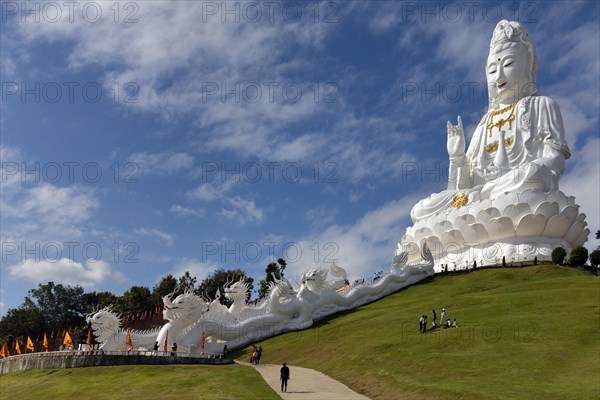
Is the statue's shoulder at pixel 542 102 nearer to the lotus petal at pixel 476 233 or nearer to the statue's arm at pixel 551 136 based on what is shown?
the statue's arm at pixel 551 136

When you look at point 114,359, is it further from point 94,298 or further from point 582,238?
point 94,298

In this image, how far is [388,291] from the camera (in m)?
34.4

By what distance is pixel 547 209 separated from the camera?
38812 millimetres

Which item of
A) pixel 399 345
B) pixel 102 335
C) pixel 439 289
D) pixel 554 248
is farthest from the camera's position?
pixel 554 248

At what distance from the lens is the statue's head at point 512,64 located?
153 ft

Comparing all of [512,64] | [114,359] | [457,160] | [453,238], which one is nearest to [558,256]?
[453,238]

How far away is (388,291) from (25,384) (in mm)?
19447

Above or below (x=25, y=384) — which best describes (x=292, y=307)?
above

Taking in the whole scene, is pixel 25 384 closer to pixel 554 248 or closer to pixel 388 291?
pixel 388 291

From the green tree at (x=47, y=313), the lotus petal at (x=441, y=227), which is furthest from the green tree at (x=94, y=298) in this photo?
the lotus petal at (x=441, y=227)

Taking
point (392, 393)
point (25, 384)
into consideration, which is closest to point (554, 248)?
point (392, 393)

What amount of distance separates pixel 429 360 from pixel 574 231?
85.5 ft

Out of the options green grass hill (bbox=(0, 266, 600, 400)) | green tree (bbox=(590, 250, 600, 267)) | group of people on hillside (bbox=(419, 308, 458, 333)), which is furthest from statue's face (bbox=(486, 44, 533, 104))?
group of people on hillside (bbox=(419, 308, 458, 333))

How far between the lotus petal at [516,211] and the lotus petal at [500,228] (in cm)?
29
